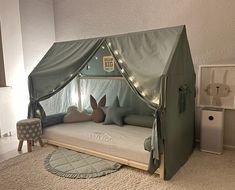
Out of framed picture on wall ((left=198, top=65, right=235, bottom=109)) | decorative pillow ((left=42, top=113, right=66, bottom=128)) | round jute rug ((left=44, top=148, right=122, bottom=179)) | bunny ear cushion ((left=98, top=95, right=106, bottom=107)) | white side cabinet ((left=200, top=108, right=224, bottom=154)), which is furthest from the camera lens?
bunny ear cushion ((left=98, top=95, right=106, bottom=107))

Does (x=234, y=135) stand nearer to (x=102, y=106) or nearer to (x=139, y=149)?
(x=139, y=149)

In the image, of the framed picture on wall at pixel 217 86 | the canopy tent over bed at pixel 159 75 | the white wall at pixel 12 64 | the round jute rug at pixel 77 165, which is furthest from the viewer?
the white wall at pixel 12 64

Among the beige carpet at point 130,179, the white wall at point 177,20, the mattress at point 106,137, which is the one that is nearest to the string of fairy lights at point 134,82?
the mattress at point 106,137

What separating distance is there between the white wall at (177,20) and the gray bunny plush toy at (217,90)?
0.77 feet

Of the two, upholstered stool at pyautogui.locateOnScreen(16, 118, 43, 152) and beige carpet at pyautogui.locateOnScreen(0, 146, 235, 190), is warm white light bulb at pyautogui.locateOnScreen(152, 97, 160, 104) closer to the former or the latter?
beige carpet at pyautogui.locateOnScreen(0, 146, 235, 190)

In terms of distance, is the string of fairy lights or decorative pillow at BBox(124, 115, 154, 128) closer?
the string of fairy lights

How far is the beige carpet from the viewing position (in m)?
2.17

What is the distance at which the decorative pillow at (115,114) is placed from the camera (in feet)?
10.8

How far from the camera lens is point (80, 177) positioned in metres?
2.35

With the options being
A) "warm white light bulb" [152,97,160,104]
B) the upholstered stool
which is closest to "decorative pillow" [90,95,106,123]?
the upholstered stool

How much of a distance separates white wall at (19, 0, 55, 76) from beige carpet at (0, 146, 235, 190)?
7.88 ft

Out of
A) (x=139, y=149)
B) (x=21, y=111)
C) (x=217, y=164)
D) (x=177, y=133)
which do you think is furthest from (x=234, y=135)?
(x=21, y=111)

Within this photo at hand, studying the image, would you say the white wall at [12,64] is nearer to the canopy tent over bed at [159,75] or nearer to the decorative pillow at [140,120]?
the canopy tent over bed at [159,75]

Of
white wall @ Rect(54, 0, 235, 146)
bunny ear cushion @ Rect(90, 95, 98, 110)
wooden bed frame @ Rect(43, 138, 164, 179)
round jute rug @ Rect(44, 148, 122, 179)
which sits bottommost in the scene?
round jute rug @ Rect(44, 148, 122, 179)
